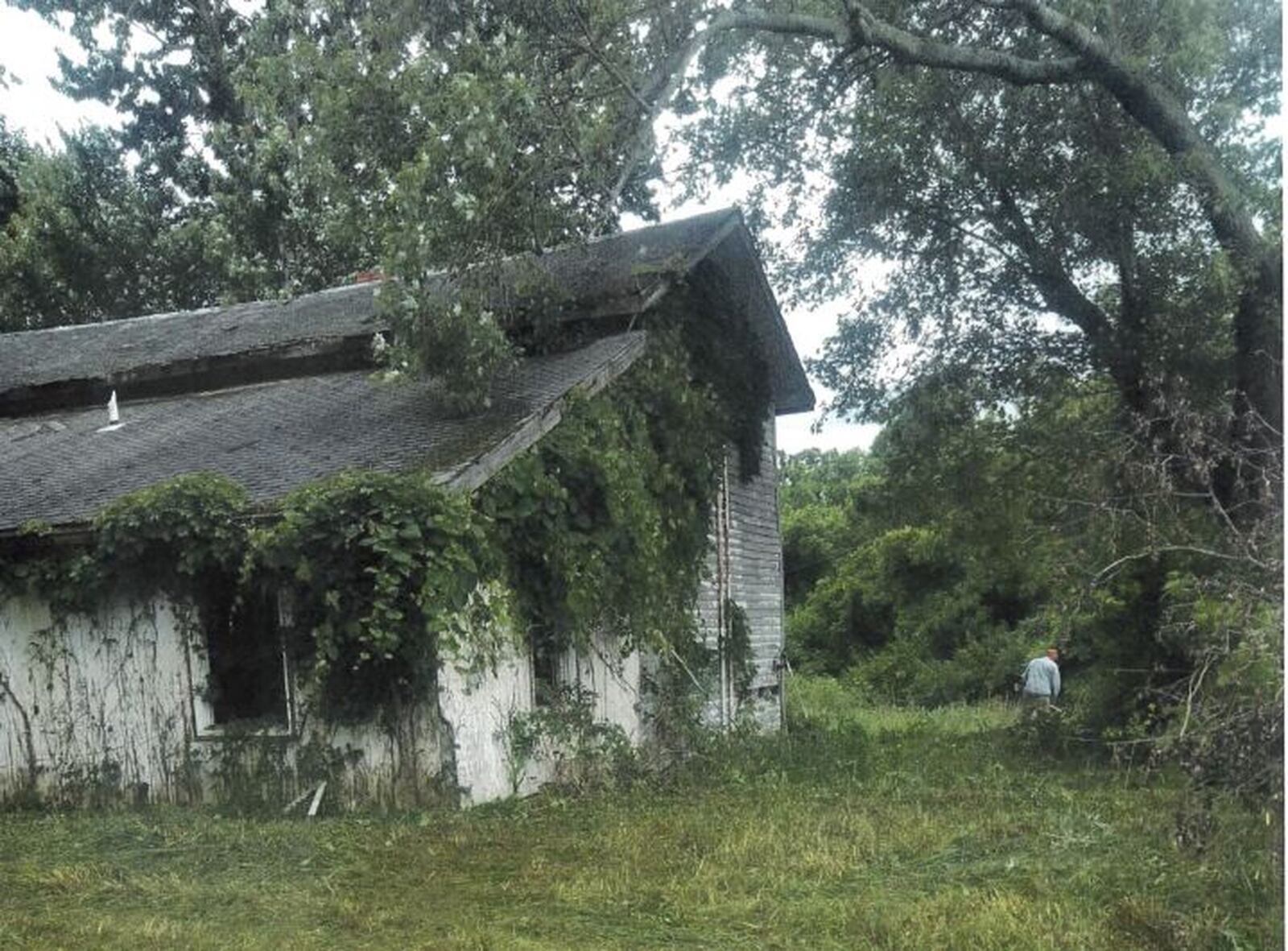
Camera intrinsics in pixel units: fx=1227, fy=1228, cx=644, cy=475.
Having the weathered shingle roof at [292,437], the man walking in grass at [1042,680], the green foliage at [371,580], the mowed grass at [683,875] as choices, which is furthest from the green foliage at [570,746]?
the man walking in grass at [1042,680]

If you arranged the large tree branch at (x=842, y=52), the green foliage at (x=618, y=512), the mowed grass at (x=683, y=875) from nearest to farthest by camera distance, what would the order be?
the mowed grass at (x=683, y=875) → the green foliage at (x=618, y=512) → the large tree branch at (x=842, y=52)

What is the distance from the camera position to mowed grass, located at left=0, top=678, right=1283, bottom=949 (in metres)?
4.80

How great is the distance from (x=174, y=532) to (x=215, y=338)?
642 cm

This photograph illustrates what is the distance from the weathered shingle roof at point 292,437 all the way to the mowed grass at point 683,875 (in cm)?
245

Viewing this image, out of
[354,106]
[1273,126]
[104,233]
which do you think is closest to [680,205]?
[354,106]

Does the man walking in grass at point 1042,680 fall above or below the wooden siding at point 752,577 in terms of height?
below

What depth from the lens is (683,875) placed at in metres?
6.07

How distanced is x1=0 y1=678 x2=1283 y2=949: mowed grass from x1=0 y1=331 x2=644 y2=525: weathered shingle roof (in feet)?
8.04

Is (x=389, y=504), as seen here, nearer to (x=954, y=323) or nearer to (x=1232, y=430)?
(x=1232, y=430)

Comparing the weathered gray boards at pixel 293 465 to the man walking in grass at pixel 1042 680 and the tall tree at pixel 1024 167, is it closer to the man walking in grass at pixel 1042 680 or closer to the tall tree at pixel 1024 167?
the tall tree at pixel 1024 167

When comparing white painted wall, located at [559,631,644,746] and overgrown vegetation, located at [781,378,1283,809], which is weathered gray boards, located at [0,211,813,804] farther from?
overgrown vegetation, located at [781,378,1283,809]

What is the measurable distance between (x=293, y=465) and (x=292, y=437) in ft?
3.07

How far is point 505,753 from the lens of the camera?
370 inches

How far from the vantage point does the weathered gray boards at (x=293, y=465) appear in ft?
29.4
